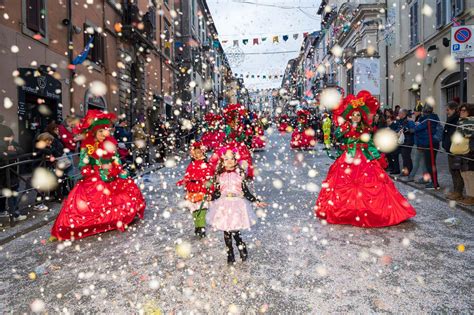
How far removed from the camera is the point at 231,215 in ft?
13.9

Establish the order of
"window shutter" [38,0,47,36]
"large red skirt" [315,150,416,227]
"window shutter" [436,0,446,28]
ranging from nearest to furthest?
1. "large red skirt" [315,150,416,227]
2. "window shutter" [38,0,47,36]
3. "window shutter" [436,0,446,28]

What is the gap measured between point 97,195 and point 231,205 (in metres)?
2.37

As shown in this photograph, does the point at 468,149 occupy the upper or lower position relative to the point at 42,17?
lower

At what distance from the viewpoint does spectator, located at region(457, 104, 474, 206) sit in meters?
6.51

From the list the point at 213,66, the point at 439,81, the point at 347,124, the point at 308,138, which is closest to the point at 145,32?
the point at 308,138

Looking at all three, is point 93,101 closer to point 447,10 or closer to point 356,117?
point 356,117

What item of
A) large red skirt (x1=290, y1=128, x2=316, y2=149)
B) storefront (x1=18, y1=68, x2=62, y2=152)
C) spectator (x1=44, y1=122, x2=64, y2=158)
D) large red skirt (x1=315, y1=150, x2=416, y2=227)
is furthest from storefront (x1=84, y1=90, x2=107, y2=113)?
large red skirt (x1=315, y1=150, x2=416, y2=227)

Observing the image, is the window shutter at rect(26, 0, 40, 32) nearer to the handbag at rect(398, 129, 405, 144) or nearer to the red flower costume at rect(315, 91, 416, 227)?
the red flower costume at rect(315, 91, 416, 227)

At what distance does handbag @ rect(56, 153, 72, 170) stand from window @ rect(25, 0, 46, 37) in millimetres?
5075

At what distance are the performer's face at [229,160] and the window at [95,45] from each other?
12.8 metres

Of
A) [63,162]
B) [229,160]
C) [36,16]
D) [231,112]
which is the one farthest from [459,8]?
[36,16]

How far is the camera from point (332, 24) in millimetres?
42250

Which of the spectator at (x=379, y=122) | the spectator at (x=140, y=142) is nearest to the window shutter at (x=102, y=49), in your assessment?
the spectator at (x=140, y=142)

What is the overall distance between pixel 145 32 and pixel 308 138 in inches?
417
